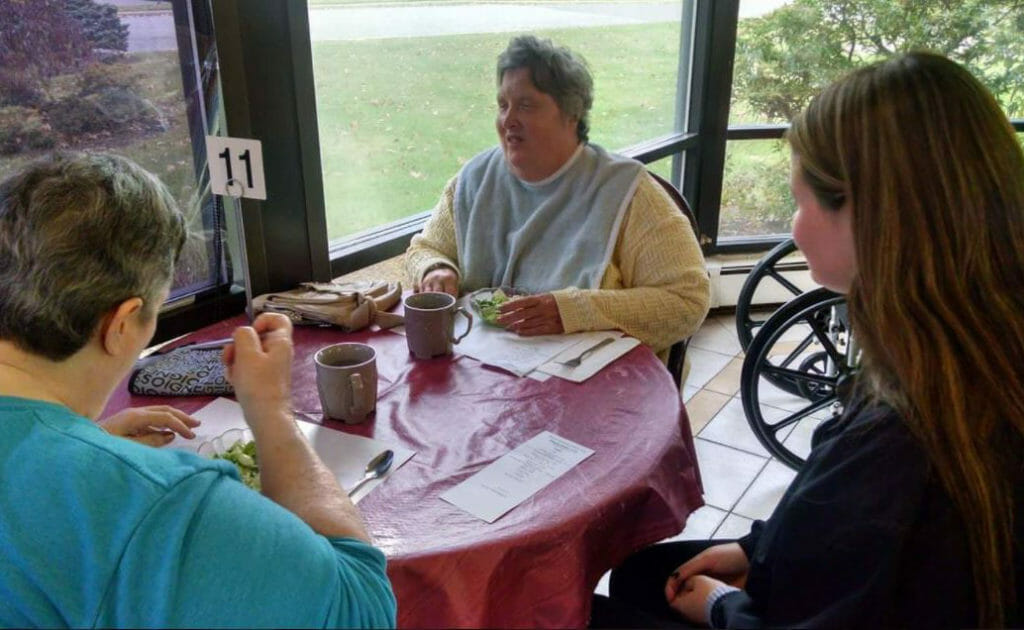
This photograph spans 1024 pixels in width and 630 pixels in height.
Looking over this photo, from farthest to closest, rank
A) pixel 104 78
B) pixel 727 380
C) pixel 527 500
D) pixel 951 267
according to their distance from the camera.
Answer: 1. pixel 727 380
2. pixel 104 78
3. pixel 527 500
4. pixel 951 267

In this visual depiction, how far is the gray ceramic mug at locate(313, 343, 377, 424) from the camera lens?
1255 mm

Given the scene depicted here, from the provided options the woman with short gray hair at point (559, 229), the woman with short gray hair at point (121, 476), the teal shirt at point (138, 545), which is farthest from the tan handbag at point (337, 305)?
the teal shirt at point (138, 545)

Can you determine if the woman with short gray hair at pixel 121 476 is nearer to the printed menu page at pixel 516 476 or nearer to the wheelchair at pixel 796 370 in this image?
the printed menu page at pixel 516 476

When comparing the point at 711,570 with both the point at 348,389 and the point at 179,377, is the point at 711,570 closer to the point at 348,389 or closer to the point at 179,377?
the point at 348,389

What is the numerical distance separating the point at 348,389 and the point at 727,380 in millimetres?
2281

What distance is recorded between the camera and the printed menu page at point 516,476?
3.51ft

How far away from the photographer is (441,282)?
189 cm

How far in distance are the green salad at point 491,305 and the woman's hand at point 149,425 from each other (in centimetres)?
65

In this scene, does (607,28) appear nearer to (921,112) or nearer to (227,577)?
(921,112)

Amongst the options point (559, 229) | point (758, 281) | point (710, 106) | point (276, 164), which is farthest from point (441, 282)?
point (710, 106)

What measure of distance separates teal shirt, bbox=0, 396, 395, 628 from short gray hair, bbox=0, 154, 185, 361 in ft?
0.34

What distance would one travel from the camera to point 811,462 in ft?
3.28

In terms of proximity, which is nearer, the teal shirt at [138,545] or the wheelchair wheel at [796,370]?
the teal shirt at [138,545]

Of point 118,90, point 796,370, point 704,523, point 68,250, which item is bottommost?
point 704,523
